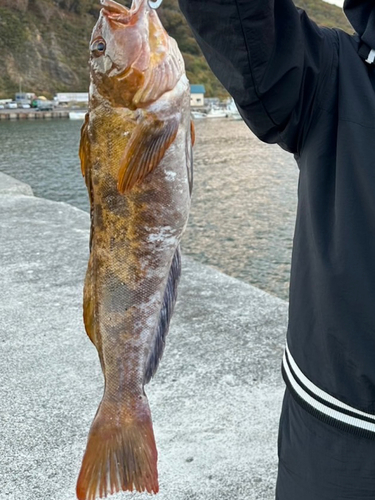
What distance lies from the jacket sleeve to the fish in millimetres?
128

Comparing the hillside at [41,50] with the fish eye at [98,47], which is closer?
the fish eye at [98,47]

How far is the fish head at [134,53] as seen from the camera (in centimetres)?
171

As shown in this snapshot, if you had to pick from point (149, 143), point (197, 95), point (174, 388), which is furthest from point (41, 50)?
point (149, 143)

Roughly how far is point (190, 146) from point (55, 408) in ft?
7.58

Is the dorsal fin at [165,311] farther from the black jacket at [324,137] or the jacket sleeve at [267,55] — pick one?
the jacket sleeve at [267,55]

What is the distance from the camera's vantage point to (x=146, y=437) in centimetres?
204

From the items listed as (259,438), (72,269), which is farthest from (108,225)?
(72,269)

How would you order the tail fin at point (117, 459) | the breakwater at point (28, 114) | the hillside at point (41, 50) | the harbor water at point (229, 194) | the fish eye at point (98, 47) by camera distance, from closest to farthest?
the fish eye at point (98, 47), the tail fin at point (117, 459), the harbor water at point (229, 194), the breakwater at point (28, 114), the hillside at point (41, 50)

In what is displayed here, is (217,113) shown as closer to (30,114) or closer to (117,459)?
(30,114)

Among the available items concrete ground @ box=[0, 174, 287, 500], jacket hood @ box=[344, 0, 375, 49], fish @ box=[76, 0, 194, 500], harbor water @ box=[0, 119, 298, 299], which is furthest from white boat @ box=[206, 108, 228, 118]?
fish @ box=[76, 0, 194, 500]

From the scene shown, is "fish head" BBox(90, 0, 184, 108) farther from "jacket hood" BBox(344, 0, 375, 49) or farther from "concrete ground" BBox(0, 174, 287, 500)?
"concrete ground" BBox(0, 174, 287, 500)

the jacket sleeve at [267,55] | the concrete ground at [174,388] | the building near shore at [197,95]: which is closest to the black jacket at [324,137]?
the jacket sleeve at [267,55]

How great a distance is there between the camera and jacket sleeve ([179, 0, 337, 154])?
1.66 meters

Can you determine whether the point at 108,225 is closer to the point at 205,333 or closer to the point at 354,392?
the point at 354,392
